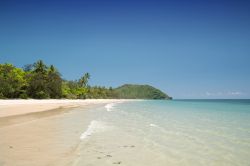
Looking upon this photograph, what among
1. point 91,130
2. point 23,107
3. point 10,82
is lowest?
point 91,130

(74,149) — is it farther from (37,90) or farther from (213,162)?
(37,90)

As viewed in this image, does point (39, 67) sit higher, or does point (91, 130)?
point (39, 67)

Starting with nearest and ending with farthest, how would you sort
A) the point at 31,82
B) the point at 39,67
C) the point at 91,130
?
the point at 91,130, the point at 31,82, the point at 39,67

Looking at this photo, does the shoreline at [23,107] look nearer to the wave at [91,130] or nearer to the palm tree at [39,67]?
the wave at [91,130]

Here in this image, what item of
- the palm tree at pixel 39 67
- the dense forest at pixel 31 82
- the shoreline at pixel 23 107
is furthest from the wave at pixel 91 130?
the palm tree at pixel 39 67

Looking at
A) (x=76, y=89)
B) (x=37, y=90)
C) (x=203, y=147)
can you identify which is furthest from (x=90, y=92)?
(x=203, y=147)

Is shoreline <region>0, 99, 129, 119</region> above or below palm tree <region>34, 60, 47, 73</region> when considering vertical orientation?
below

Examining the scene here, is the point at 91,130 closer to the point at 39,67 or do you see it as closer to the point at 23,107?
the point at 23,107

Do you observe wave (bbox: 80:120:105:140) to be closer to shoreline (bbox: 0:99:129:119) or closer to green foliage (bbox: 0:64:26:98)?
shoreline (bbox: 0:99:129:119)

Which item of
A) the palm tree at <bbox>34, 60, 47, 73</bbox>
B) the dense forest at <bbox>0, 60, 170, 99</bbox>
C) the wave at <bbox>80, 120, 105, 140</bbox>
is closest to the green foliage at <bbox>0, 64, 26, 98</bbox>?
the dense forest at <bbox>0, 60, 170, 99</bbox>

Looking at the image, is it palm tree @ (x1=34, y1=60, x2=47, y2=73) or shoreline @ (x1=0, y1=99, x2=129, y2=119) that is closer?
shoreline @ (x1=0, y1=99, x2=129, y2=119)

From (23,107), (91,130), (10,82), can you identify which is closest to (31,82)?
(10,82)

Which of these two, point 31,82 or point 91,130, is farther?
point 31,82

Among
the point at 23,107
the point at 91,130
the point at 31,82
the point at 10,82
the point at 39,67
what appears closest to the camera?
the point at 91,130
